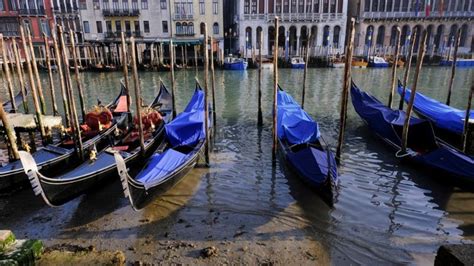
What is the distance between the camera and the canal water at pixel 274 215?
4.75 metres

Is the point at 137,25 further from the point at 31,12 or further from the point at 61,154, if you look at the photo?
the point at 61,154

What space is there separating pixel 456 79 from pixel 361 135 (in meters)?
16.8

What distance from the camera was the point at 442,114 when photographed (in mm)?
9148

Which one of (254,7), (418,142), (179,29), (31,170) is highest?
(254,7)

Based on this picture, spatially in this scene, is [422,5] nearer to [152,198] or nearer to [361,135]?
[361,135]

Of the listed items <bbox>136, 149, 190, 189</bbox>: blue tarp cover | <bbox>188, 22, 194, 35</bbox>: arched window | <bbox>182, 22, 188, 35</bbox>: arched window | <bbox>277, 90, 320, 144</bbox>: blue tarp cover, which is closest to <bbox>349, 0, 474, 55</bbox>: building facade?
<bbox>188, 22, 194, 35</bbox>: arched window

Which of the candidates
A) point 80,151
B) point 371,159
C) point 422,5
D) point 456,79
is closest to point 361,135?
point 371,159

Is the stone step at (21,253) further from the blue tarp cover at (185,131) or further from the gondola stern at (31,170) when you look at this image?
the blue tarp cover at (185,131)

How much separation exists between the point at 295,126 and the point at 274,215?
301 centimetres

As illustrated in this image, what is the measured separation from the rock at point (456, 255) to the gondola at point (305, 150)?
2872mm

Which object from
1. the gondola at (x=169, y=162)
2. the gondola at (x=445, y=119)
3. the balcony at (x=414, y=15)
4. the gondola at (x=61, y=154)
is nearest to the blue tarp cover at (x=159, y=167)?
the gondola at (x=169, y=162)

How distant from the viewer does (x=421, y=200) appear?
6039 mm

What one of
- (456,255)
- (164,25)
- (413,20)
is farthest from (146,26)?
(456,255)

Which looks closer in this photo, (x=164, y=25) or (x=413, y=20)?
(x=164, y=25)
